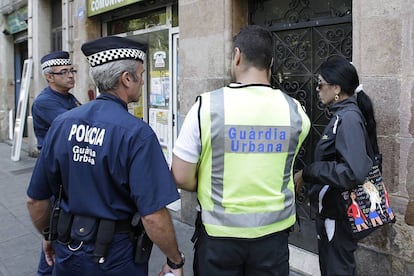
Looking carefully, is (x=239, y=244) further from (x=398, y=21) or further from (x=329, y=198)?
(x=398, y=21)

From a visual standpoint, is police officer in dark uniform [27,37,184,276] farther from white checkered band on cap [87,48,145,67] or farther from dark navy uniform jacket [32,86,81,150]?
dark navy uniform jacket [32,86,81,150]

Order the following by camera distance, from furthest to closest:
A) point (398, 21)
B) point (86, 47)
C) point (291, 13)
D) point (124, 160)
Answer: point (291, 13) → point (398, 21) → point (86, 47) → point (124, 160)

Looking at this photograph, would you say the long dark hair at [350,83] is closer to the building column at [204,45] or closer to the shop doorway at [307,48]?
the shop doorway at [307,48]

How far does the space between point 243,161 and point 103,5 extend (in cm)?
622

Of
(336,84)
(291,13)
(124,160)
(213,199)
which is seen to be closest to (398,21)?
(336,84)

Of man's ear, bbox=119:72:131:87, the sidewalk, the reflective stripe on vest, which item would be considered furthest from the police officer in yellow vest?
the sidewalk

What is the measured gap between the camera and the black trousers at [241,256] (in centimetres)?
204

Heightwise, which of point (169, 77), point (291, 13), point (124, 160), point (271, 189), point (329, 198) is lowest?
point (329, 198)

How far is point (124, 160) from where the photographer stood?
1.92 meters

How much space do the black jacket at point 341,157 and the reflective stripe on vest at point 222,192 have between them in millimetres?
517

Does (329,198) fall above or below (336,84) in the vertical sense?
below

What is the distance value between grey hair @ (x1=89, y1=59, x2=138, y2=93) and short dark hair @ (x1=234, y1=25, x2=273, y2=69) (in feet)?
1.80

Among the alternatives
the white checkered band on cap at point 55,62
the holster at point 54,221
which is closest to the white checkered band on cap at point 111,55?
the holster at point 54,221

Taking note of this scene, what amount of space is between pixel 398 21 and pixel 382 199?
57.0 inches
